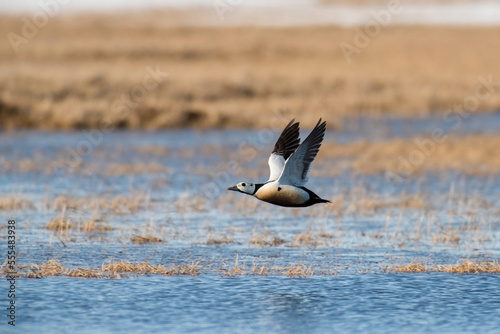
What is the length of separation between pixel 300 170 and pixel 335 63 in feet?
103

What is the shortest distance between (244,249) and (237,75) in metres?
22.9

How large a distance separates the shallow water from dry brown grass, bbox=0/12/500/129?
628 centimetres

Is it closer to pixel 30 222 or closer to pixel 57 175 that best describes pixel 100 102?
pixel 57 175

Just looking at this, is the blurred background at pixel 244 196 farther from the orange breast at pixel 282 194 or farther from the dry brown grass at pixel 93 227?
the orange breast at pixel 282 194

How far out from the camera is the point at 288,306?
7.56 metres

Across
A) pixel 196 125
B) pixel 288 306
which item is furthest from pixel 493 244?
pixel 196 125

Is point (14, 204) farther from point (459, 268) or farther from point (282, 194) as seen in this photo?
point (459, 268)

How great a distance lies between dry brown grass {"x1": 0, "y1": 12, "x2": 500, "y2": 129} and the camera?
83.2 ft

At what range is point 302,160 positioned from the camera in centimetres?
876

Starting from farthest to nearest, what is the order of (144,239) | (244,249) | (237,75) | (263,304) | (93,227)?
(237,75) → (93,227) → (144,239) → (244,249) → (263,304)

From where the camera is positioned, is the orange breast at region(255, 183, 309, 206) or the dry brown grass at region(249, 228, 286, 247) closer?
the orange breast at region(255, 183, 309, 206)

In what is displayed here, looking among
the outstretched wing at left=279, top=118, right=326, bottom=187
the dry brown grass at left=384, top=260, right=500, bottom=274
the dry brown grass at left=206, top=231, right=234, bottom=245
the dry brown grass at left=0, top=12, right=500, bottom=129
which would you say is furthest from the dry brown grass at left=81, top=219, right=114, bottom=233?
the dry brown grass at left=0, top=12, right=500, bottom=129

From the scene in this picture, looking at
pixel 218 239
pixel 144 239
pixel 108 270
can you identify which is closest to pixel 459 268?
pixel 218 239

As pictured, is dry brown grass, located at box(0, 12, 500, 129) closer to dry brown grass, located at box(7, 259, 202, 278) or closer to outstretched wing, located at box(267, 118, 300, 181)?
outstretched wing, located at box(267, 118, 300, 181)
